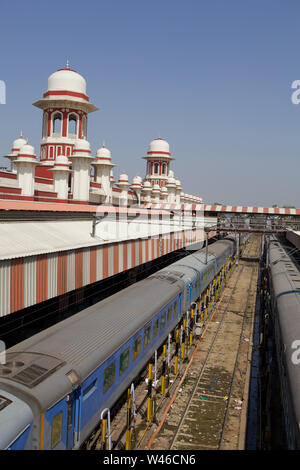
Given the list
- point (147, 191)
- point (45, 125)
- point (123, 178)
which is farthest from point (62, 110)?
point (147, 191)

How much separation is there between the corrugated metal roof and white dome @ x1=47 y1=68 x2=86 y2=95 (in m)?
23.2

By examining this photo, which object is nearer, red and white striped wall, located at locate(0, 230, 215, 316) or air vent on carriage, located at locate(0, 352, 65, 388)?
air vent on carriage, located at locate(0, 352, 65, 388)

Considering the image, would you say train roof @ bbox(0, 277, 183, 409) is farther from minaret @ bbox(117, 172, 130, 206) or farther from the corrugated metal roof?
minaret @ bbox(117, 172, 130, 206)

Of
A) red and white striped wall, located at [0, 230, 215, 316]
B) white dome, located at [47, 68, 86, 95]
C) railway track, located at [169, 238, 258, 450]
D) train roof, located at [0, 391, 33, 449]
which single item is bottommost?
railway track, located at [169, 238, 258, 450]

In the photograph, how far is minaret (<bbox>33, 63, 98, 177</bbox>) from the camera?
122 feet

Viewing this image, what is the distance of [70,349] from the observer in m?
8.40

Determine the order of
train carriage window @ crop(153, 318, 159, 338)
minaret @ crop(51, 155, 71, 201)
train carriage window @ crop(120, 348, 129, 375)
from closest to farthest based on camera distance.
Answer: train carriage window @ crop(120, 348, 129, 375) → train carriage window @ crop(153, 318, 159, 338) → minaret @ crop(51, 155, 71, 201)

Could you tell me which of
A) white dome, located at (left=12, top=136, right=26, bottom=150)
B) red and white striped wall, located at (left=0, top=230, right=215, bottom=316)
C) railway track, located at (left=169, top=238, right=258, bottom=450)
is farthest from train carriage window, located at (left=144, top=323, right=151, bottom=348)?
white dome, located at (left=12, top=136, right=26, bottom=150)

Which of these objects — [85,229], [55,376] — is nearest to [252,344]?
[85,229]

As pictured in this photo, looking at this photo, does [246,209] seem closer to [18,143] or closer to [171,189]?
[171,189]

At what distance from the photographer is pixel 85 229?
739 inches

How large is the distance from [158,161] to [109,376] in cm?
A: 6215
